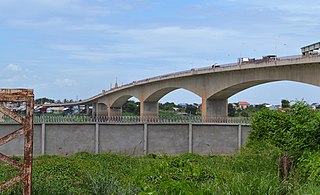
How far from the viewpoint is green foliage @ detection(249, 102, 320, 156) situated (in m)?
11.2

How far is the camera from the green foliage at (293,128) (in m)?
11.2

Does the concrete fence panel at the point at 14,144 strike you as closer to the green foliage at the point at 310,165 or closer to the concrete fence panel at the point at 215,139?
the concrete fence panel at the point at 215,139

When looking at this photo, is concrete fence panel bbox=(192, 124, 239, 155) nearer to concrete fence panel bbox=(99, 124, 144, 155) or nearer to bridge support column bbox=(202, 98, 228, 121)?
concrete fence panel bbox=(99, 124, 144, 155)

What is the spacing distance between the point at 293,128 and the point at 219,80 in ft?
98.7

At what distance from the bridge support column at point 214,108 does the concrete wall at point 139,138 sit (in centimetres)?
2172

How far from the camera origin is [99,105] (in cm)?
8919

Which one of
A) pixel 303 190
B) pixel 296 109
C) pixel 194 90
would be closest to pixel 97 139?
pixel 296 109

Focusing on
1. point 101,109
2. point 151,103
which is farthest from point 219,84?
point 101,109

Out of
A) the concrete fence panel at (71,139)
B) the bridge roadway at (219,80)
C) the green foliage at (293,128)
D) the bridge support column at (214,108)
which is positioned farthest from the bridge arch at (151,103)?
the green foliage at (293,128)

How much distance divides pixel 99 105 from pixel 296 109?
78506 mm

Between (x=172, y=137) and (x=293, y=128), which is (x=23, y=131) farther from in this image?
(x=172, y=137)

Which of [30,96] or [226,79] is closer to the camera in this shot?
[30,96]

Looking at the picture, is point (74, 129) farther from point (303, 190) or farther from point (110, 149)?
point (303, 190)

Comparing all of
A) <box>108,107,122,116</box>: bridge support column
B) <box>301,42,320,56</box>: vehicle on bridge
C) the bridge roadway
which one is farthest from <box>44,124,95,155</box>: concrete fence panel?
<box>108,107,122,116</box>: bridge support column
